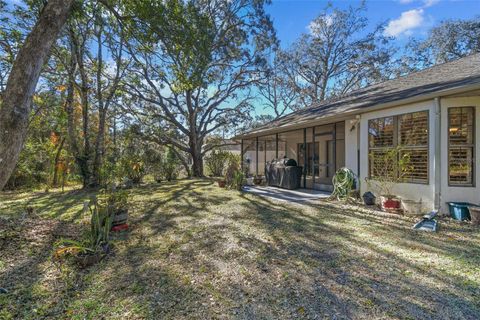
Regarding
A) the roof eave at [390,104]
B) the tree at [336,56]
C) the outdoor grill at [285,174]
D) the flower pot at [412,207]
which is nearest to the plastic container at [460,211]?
the flower pot at [412,207]

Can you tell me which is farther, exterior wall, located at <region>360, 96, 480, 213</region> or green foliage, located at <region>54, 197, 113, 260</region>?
exterior wall, located at <region>360, 96, 480, 213</region>

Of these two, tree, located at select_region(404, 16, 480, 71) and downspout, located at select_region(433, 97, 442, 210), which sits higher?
tree, located at select_region(404, 16, 480, 71)

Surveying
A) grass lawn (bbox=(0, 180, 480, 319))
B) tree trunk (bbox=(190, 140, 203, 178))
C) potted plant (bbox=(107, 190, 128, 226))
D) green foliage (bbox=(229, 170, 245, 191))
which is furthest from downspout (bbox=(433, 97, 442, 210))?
tree trunk (bbox=(190, 140, 203, 178))

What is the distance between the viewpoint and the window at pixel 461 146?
5.45 meters

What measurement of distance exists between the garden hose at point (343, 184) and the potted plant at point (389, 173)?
584mm

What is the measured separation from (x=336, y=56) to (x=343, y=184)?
18493 millimetres

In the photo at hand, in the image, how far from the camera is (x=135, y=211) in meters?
6.50

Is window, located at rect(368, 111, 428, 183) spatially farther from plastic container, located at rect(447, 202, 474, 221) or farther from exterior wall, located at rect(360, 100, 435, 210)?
plastic container, located at rect(447, 202, 474, 221)

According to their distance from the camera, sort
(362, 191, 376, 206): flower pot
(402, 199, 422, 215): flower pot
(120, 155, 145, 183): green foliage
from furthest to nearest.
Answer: (120, 155, 145, 183): green foliage < (362, 191, 376, 206): flower pot < (402, 199, 422, 215): flower pot

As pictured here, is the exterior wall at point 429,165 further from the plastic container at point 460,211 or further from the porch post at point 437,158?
the plastic container at point 460,211

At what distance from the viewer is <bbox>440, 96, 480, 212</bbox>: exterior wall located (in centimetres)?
536

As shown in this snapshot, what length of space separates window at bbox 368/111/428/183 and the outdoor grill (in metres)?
3.30

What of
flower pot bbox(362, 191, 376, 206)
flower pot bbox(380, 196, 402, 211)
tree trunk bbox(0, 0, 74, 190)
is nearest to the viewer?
tree trunk bbox(0, 0, 74, 190)

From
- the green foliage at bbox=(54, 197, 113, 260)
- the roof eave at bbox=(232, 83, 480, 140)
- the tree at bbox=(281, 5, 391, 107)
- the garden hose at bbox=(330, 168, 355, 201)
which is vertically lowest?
the green foliage at bbox=(54, 197, 113, 260)
